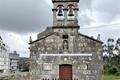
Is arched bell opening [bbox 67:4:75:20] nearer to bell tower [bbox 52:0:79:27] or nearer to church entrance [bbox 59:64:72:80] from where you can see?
bell tower [bbox 52:0:79:27]

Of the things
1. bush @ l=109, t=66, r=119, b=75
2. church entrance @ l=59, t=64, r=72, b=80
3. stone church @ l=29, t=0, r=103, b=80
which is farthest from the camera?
bush @ l=109, t=66, r=119, b=75

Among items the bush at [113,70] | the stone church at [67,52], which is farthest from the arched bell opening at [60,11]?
the bush at [113,70]

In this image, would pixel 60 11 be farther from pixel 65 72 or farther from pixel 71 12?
pixel 65 72

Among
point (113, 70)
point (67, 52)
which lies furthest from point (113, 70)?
point (67, 52)

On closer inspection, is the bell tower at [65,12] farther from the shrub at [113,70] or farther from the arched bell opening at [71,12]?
the shrub at [113,70]

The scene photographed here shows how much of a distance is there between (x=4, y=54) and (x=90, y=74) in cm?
6693

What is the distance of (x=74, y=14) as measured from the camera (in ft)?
87.0

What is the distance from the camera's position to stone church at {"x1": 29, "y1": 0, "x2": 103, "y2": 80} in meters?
26.5

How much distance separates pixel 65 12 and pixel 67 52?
330 centimetres

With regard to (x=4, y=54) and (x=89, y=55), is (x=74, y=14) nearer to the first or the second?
(x=89, y=55)

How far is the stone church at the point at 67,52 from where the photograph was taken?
26.5 metres

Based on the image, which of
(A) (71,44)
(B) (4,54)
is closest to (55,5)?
(A) (71,44)

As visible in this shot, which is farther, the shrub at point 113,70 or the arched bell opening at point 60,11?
the shrub at point 113,70

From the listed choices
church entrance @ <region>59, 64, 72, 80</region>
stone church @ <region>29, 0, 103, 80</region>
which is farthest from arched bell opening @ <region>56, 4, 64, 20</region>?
church entrance @ <region>59, 64, 72, 80</region>
